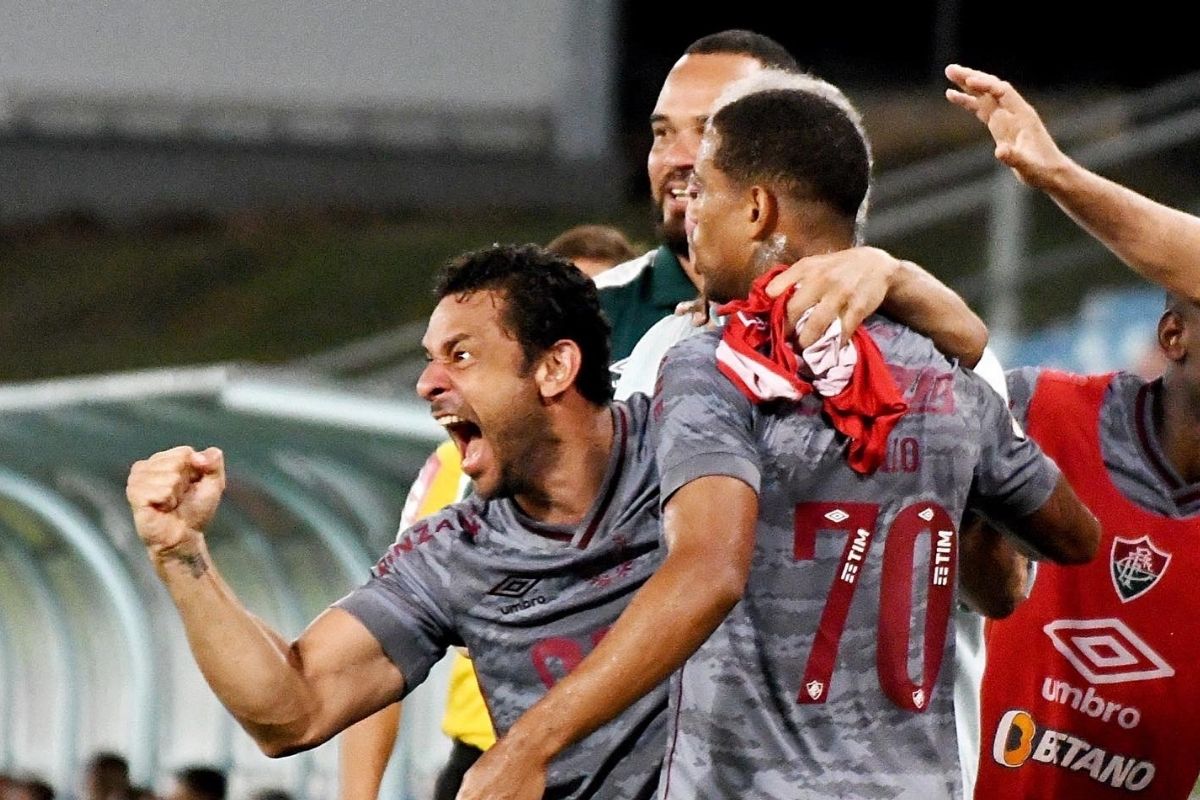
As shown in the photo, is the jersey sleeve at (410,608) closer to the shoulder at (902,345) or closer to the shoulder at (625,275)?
the shoulder at (902,345)

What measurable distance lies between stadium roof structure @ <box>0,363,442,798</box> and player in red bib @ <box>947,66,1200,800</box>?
6.04 feet

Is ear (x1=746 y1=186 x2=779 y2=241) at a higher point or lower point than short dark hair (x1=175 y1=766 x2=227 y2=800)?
higher

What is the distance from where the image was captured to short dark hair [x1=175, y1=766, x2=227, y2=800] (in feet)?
20.3

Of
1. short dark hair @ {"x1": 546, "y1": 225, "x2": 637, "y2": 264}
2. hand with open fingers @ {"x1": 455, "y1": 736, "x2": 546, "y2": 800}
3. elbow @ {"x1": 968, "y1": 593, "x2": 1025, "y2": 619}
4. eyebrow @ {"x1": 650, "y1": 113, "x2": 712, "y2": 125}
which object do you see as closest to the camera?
hand with open fingers @ {"x1": 455, "y1": 736, "x2": 546, "y2": 800}

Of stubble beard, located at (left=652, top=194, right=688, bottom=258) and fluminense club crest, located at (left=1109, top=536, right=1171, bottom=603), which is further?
stubble beard, located at (left=652, top=194, right=688, bottom=258)

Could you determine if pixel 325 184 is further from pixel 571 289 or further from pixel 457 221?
pixel 571 289

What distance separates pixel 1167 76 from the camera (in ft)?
65.7

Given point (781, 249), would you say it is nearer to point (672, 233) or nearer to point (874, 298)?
point (874, 298)

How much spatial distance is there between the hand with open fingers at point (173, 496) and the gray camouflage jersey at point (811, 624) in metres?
0.58

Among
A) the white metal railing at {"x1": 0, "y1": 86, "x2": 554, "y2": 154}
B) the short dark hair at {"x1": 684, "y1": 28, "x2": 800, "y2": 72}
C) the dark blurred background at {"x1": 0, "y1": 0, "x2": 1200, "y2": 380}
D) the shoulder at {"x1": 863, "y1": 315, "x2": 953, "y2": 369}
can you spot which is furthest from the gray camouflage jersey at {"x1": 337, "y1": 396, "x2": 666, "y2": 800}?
the white metal railing at {"x1": 0, "y1": 86, "x2": 554, "y2": 154}

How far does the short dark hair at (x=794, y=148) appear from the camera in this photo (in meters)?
2.89

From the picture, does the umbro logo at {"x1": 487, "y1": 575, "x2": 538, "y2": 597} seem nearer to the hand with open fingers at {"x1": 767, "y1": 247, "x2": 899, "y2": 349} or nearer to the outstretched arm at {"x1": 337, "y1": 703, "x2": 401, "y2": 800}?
the hand with open fingers at {"x1": 767, "y1": 247, "x2": 899, "y2": 349}

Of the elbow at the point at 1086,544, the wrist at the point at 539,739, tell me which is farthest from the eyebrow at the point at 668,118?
the wrist at the point at 539,739


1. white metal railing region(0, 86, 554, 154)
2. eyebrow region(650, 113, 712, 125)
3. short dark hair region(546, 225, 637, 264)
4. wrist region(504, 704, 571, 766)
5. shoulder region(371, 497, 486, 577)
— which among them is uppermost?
eyebrow region(650, 113, 712, 125)
